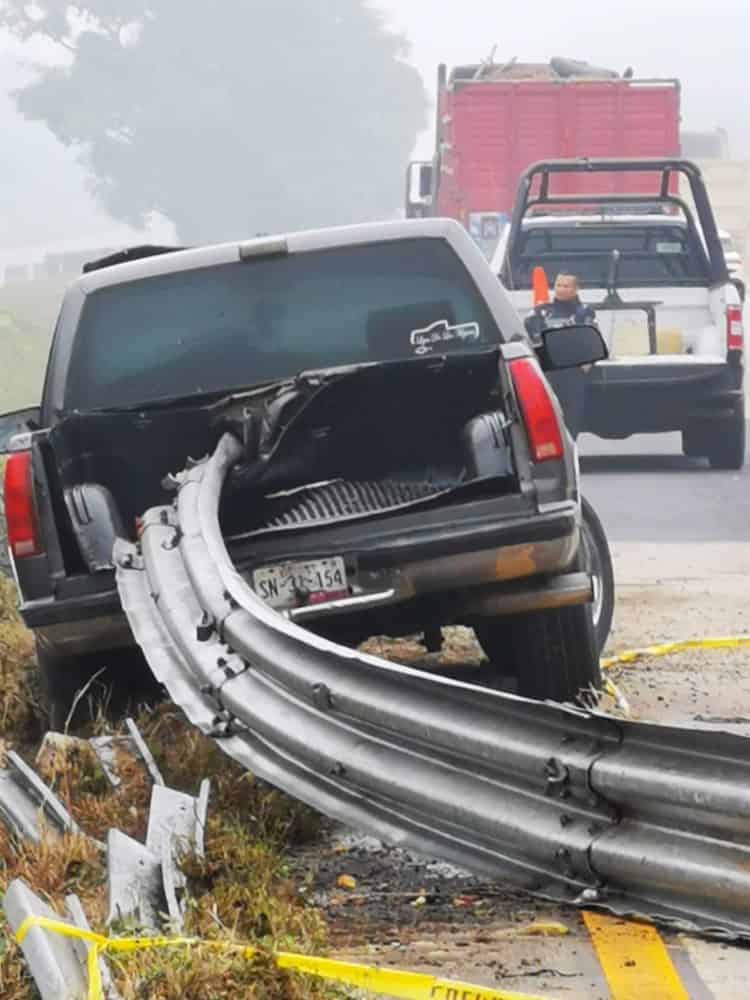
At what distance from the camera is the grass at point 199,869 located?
5.12 meters

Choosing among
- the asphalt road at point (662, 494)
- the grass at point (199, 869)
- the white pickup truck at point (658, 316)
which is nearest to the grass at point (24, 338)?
the asphalt road at point (662, 494)

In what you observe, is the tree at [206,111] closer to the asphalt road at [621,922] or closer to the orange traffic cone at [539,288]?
the orange traffic cone at [539,288]

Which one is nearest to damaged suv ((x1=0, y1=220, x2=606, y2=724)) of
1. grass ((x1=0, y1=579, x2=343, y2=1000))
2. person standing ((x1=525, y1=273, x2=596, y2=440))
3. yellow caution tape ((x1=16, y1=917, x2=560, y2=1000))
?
grass ((x1=0, y1=579, x2=343, y2=1000))

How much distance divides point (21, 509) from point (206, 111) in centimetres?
8263

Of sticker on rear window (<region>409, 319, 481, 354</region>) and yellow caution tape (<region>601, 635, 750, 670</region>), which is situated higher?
sticker on rear window (<region>409, 319, 481, 354</region>)

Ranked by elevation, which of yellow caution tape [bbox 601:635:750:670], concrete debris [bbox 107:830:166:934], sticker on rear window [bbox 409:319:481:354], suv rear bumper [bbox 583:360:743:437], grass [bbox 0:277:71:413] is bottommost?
grass [bbox 0:277:71:413]

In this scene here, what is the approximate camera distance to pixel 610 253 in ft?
69.2

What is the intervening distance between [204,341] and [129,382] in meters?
0.31

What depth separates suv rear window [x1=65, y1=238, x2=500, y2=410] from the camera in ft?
30.4

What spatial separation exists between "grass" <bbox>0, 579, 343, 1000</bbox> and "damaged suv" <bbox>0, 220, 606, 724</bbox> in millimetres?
543

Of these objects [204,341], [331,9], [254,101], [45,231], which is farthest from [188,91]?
[204,341]

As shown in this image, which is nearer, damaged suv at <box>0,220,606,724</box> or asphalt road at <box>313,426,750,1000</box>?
asphalt road at <box>313,426,750,1000</box>

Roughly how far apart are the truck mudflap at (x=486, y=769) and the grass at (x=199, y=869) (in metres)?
0.26

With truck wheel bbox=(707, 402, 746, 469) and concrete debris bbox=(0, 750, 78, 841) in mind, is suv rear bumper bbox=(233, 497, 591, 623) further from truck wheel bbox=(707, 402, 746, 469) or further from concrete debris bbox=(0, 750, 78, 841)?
truck wheel bbox=(707, 402, 746, 469)
